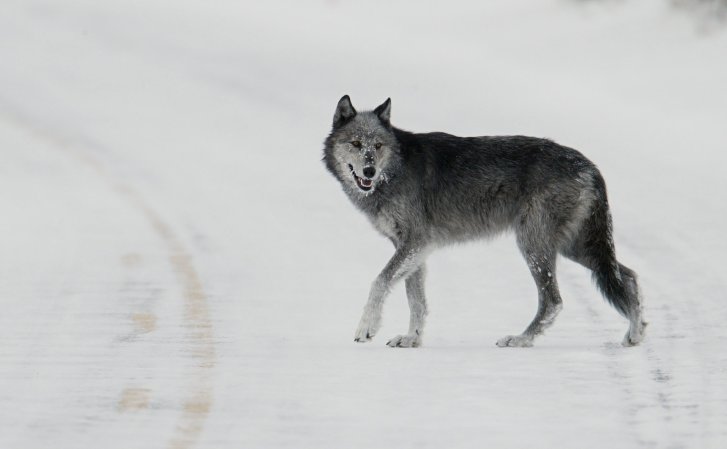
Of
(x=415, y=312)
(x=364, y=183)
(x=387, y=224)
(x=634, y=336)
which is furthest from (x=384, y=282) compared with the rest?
(x=634, y=336)

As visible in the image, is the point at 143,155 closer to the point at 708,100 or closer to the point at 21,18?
the point at 708,100

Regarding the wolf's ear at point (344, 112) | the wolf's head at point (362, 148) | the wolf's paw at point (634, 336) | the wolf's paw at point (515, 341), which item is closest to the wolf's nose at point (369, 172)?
the wolf's head at point (362, 148)

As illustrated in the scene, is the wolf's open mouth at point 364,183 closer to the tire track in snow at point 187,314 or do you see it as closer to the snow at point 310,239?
the snow at point 310,239

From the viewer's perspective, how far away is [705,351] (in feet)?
28.5

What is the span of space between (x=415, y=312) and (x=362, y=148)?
46.5 inches

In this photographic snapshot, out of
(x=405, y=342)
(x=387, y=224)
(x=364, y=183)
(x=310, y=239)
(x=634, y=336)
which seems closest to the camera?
(x=634, y=336)

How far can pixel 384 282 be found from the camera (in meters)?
9.60

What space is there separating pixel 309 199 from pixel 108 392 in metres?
8.84

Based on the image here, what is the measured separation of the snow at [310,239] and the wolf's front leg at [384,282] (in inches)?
10.3

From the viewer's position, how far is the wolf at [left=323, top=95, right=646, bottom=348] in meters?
9.53

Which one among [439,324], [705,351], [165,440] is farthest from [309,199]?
[165,440]

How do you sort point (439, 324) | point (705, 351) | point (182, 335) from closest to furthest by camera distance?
point (705, 351) < point (182, 335) < point (439, 324)

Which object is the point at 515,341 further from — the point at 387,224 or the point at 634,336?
the point at 387,224

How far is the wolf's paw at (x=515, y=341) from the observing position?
9273mm
